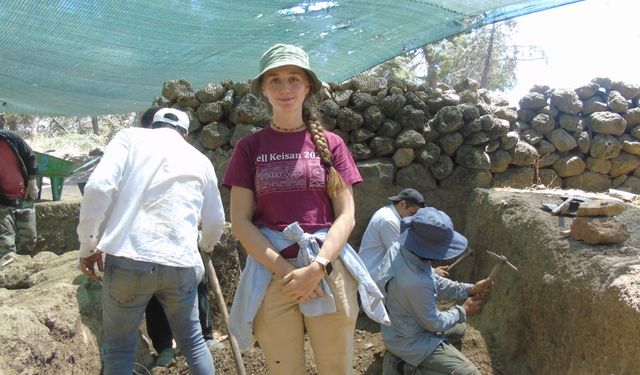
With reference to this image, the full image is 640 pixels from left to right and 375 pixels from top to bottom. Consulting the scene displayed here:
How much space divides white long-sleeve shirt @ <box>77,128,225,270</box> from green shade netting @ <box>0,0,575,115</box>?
222 centimetres

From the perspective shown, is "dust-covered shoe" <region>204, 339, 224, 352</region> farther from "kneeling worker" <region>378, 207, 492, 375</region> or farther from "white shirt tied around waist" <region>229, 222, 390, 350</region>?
"white shirt tied around waist" <region>229, 222, 390, 350</region>

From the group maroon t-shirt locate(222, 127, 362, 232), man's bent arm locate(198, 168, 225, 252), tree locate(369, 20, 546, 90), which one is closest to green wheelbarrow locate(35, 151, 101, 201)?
man's bent arm locate(198, 168, 225, 252)

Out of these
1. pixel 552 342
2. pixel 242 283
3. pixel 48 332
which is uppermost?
pixel 242 283

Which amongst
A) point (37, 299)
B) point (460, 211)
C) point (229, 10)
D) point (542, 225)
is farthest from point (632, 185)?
point (37, 299)

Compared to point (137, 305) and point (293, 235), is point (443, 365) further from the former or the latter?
point (137, 305)

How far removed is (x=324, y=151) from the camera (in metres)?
1.96

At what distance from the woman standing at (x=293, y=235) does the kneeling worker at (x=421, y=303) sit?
0.71 metres

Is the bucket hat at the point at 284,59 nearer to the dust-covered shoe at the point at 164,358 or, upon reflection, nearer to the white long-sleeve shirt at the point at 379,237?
the white long-sleeve shirt at the point at 379,237

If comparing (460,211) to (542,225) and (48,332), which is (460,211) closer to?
(542,225)

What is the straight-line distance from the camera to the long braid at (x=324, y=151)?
6.33 feet

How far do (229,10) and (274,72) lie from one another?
274 cm

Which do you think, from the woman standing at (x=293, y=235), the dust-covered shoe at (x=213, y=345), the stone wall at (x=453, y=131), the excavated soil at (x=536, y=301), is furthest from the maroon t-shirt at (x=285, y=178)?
the stone wall at (x=453, y=131)

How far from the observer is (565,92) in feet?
20.4

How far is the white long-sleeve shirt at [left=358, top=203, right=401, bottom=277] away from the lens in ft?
12.4
